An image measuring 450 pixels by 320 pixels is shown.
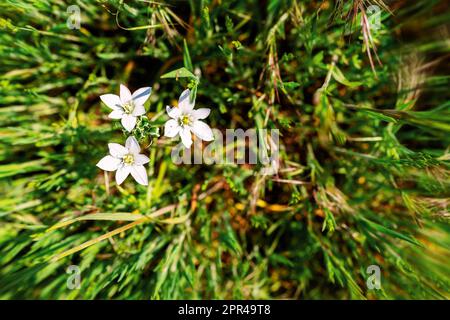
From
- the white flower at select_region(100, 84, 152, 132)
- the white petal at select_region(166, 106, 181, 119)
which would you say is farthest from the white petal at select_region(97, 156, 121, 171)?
the white petal at select_region(166, 106, 181, 119)

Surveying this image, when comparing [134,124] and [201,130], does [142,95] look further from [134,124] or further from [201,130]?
[201,130]

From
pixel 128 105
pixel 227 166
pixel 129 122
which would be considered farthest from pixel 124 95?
pixel 227 166

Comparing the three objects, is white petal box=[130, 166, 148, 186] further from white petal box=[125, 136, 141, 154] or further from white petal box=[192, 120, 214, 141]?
white petal box=[192, 120, 214, 141]

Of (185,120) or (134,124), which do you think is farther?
(185,120)

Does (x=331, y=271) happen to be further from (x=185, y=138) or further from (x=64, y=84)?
(x=64, y=84)

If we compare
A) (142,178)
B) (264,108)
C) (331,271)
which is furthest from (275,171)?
(142,178)

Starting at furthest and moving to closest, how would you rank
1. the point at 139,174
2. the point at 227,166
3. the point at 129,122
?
the point at 227,166 < the point at 139,174 < the point at 129,122

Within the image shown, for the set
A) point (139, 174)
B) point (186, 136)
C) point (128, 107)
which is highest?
point (128, 107)
